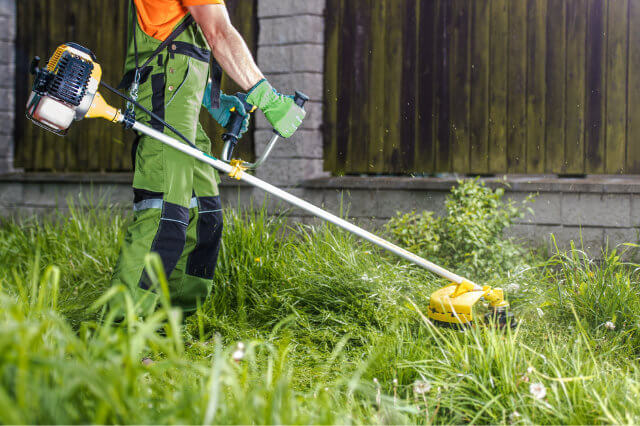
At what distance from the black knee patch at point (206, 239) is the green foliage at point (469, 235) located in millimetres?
1250

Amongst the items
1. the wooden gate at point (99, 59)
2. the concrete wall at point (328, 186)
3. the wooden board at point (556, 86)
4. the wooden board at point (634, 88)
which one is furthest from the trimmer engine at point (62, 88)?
the wooden board at point (634, 88)

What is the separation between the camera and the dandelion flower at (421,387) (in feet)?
5.75

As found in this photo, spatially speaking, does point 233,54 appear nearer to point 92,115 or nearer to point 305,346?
point 92,115

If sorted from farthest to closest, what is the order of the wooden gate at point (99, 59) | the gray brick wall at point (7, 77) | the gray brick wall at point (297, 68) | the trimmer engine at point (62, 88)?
the gray brick wall at point (7, 77), the wooden gate at point (99, 59), the gray brick wall at point (297, 68), the trimmer engine at point (62, 88)

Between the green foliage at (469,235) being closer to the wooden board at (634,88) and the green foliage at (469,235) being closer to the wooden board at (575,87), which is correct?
the wooden board at (575,87)

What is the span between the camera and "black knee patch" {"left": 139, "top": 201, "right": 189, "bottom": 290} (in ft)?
8.07

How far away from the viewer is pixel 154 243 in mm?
2457

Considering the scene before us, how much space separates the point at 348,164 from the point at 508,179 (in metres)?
1.21

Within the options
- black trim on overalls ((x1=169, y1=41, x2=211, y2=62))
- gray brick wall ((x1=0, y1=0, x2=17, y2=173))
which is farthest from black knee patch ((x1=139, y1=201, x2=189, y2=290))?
gray brick wall ((x1=0, y1=0, x2=17, y2=173))

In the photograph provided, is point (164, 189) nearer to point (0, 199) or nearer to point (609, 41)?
point (609, 41)

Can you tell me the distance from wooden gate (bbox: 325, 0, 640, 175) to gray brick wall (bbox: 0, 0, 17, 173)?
3.39 meters

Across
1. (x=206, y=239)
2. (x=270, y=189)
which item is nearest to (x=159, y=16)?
(x=270, y=189)

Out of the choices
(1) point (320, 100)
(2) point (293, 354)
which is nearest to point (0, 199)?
(1) point (320, 100)

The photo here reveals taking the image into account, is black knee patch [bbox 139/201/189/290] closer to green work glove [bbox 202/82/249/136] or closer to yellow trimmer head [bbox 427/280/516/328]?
green work glove [bbox 202/82/249/136]
